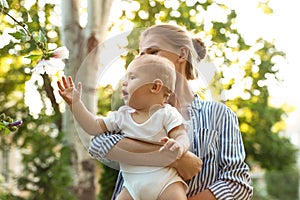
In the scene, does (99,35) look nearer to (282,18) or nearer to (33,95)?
(33,95)

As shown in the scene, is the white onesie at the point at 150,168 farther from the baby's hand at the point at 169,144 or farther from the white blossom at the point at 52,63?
the white blossom at the point at 52,63

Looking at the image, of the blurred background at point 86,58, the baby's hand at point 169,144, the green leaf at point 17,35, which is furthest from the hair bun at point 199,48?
the blurred background at point 86,58

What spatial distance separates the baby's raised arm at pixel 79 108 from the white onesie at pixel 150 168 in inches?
2.1

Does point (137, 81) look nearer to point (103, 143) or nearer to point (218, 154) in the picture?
point (103, 143)

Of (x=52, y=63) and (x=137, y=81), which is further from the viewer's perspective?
(x=137, y=81)

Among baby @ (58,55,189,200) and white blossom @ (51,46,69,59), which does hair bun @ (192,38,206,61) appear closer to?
baby @ (58,55,189,200)

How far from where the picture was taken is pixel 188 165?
132 cm

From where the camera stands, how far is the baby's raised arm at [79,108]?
1315 millimetres

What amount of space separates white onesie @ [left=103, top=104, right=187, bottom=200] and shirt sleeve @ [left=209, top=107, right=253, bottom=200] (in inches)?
4.8

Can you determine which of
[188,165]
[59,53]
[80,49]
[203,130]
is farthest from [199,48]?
[80,49]

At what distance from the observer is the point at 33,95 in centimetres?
328

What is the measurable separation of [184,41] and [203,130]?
195mm

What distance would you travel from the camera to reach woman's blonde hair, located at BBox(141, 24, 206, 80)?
4.68ft

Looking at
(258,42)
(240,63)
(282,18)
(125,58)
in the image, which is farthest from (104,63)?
(282,18)
